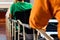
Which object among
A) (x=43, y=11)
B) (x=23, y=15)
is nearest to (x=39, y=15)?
(x=43, y=11)

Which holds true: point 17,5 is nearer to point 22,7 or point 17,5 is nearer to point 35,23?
point 22,7

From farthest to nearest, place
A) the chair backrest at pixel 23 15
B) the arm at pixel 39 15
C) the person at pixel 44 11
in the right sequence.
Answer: the chair backrest at pixel 23 15 < the arm at pixel 39 15 < the person at pixel 44 11

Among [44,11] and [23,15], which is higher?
[44,11]

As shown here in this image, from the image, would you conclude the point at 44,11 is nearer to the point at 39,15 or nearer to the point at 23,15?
the point at 39,15

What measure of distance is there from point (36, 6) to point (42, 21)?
9 cm

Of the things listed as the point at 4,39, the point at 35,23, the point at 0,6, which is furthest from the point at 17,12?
the point at 0,6

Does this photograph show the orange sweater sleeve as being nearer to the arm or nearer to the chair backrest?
the arm

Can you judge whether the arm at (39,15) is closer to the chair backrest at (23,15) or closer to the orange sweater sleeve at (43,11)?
the orange sweater sleeve at (43,11)

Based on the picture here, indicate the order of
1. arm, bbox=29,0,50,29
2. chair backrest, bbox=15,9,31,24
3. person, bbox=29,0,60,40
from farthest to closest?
chair backrest, bbox=15,9,31,24 < arm, bbox=29,0,50,29 < person, bbox=29,0,60,40

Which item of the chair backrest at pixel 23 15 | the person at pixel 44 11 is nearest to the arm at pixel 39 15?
the person at pixel 44 11

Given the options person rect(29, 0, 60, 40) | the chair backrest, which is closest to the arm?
person rect(29, 0, 60, 40)

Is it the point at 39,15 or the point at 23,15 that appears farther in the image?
the point at 23,15

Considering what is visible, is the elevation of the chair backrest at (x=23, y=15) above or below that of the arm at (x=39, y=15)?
below

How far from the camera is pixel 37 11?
877mm
